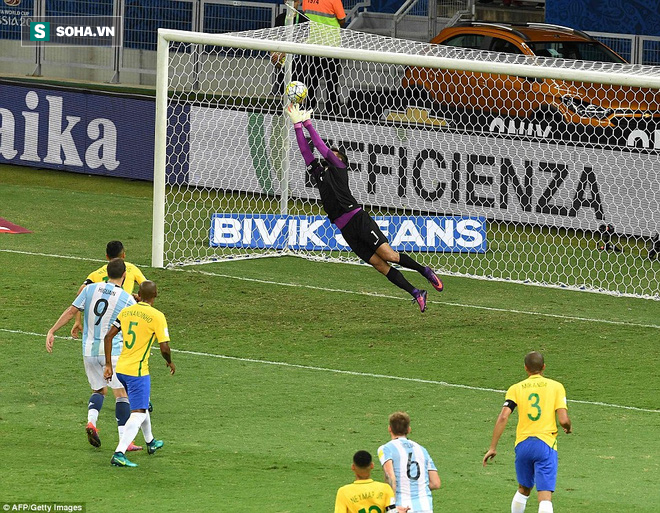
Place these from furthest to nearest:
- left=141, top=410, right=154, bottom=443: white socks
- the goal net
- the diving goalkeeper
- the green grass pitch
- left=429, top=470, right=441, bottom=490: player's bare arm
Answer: the goal net, the diving goalkeeper, left=141, top=410, right=154, bottom=443: white socks, the green grass pitch, left=429, top=470, right=441, bottom=490: player's bare arm

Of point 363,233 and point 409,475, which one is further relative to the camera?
point 363,233

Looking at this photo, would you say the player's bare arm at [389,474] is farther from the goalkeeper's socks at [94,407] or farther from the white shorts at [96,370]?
the white shorts at [96,370]

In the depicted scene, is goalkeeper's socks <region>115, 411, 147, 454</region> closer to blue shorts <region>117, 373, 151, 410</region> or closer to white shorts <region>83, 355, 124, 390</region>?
blue shorts <region>117, 373, 151, 410</region>

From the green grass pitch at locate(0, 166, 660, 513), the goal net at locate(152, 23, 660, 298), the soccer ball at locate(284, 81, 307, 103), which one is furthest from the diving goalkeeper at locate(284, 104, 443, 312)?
the goal net at locate(152, 23, 660, 298)

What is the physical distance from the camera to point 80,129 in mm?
23922

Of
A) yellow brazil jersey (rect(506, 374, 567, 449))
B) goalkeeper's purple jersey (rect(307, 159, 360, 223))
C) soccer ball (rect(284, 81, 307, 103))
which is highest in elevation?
soccer ball (rect(284, 81, 307, 103))

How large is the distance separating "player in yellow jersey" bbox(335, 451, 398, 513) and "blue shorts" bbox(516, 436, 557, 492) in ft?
6.09

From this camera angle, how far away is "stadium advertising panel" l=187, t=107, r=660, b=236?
19859 millimetres

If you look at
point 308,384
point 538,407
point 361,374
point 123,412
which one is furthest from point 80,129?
point 538,407

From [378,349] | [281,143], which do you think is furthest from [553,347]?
[281,143]

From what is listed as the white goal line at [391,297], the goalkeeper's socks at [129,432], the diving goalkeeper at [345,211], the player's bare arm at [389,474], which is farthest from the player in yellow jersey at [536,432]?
the white goal line at [391,297]

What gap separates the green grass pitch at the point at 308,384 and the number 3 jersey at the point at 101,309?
84cm

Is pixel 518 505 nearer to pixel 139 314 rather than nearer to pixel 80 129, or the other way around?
pixel 139 314

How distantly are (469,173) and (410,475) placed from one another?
41.6 feet
